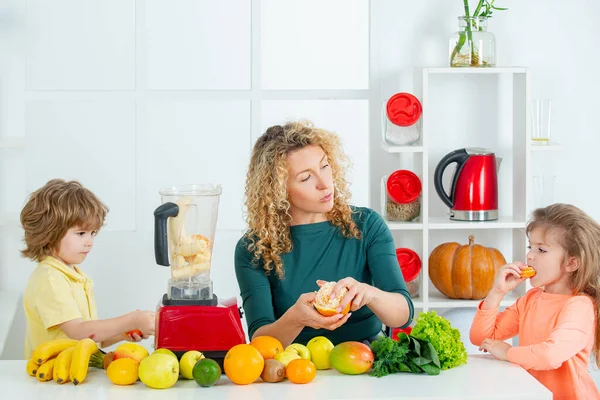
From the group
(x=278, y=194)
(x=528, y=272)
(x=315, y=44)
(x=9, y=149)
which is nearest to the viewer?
(x=528, y=272)

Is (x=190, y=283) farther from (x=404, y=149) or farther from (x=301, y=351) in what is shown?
(x=404, y=149)

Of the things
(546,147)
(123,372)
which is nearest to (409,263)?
(546,147)

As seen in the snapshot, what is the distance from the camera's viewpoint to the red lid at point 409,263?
354 cm

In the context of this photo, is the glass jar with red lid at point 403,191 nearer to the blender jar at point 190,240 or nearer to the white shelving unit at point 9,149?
the white shelving unit at point 9,149

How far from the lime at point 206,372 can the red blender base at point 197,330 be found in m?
0.11

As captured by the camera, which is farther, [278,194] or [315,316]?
[278,194]

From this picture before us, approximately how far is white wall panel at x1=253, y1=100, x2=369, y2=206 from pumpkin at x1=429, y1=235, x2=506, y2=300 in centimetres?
44

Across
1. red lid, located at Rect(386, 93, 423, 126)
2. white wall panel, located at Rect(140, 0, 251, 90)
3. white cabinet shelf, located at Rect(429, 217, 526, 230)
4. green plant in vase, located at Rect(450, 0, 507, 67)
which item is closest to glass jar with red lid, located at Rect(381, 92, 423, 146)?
red lid, located at Rect(386, 93, 423, 126)

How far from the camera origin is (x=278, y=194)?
242 cm

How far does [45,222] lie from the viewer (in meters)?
2.50

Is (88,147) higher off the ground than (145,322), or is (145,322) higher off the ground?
(88,147)

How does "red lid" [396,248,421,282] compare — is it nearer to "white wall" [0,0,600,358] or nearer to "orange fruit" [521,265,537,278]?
"white wall" [0,0,600,358]

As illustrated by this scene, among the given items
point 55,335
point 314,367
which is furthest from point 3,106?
point 314,367

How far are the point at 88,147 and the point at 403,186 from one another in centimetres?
136
